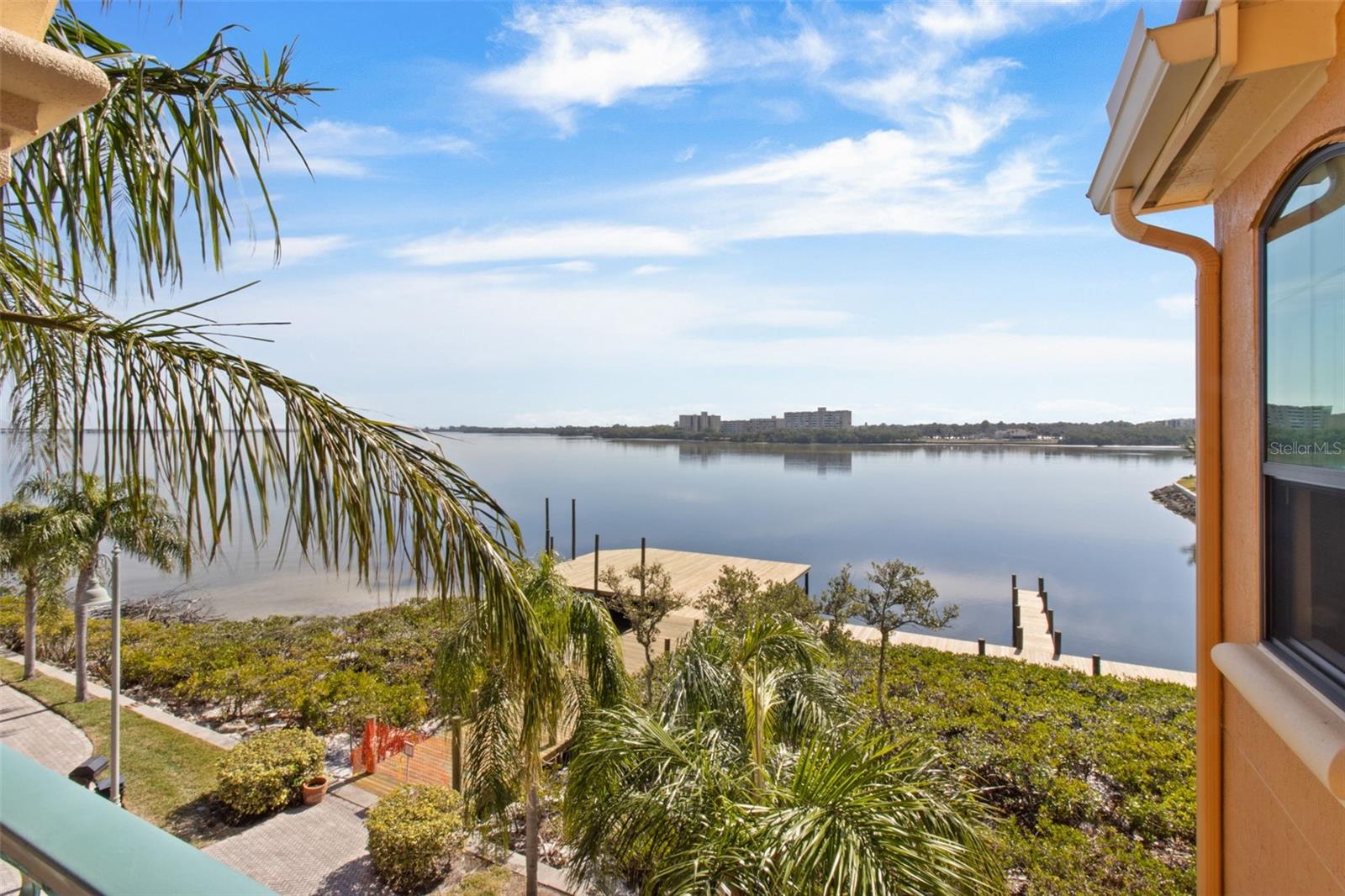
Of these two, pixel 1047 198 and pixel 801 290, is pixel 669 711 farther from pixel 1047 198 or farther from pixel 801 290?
pixel 801 290

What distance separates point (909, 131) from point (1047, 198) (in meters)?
1.71

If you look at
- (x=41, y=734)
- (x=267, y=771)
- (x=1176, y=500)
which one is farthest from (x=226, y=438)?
(x=1176, y=500)

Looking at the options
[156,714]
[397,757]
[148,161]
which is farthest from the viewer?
[156,714]

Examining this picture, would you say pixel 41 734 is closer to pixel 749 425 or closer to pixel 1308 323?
pixel 1308 323

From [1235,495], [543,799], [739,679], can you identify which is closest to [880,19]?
[1235,495]

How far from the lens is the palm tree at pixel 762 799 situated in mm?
2816

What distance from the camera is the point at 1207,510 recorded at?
2549mm

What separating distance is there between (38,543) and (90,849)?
13096 millimetres

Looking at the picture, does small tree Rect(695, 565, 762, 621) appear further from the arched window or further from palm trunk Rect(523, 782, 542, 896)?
the arched window

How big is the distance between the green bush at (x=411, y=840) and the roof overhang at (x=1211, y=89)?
23.9 ft

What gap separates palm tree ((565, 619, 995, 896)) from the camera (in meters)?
2.82

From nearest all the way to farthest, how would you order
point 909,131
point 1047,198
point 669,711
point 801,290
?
point 669,711 → point 1047,198 → point 909,131 → point 801,290

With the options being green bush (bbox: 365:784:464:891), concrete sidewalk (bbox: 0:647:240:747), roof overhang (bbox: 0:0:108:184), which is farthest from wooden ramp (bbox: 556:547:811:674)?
roof overhang (bbox: 0:0:108:184)

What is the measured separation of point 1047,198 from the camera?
7094mm
